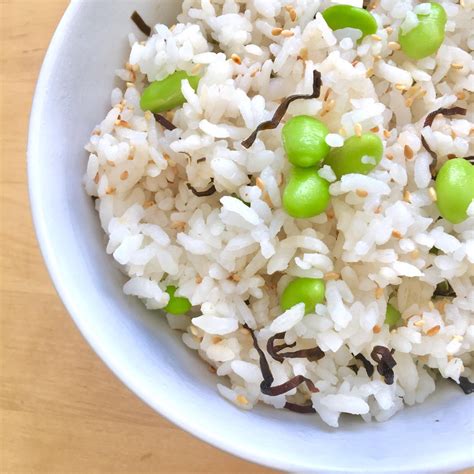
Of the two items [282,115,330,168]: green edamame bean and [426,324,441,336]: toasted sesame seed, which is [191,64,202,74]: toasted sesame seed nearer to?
[282,115,330,168]: green edamame bean

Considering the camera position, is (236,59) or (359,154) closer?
(359,154)

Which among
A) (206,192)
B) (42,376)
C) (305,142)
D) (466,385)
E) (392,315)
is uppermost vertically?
(305,142)

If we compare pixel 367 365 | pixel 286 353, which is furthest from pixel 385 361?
pixel 286 353

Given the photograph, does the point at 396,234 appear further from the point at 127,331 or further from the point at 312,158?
the point at 127,331

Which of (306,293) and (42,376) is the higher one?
(306,293)

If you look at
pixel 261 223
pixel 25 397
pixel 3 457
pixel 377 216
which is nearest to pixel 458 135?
pixel 377 216

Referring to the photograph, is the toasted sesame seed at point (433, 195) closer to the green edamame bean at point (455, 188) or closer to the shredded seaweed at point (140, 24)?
the green edamame bean at point (455, 188)
